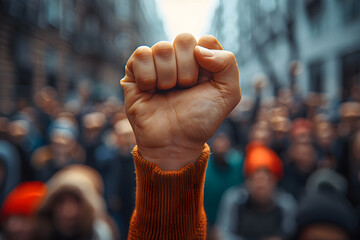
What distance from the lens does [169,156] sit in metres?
0.99

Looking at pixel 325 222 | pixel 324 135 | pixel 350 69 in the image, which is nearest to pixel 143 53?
pixel 325 222

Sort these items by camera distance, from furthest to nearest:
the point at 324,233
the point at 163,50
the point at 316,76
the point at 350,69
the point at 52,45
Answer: the point at 316,76 → the point at 52,45 → the point at 350,69 → the point at 324,233 → the point at 163,50

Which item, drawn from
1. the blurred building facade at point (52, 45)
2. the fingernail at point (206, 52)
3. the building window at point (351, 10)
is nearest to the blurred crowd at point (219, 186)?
the fingernail at point (206, 52)

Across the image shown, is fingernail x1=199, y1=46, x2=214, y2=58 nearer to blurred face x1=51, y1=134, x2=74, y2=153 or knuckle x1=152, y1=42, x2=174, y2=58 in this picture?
knuckle x1=152, y1=42, x2=174, y2=58

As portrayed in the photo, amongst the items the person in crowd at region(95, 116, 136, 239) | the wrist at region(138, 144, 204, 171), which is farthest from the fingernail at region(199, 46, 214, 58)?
the person in crowd at region(95, 116, 136, 239)

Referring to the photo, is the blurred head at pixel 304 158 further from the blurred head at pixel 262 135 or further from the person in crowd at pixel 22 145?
the person in crowd at pixel 22 145

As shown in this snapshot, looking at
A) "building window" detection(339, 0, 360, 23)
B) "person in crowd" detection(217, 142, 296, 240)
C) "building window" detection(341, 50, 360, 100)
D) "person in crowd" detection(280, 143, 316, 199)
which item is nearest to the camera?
"person in crowd" detection(217, 142, 296, 240)

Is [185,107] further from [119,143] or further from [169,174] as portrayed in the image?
[119,143]

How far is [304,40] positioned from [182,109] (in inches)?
656

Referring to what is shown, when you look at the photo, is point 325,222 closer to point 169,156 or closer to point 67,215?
point 169,156

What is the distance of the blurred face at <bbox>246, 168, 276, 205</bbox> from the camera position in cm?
281

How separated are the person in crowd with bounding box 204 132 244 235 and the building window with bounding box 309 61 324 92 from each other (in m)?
12.4

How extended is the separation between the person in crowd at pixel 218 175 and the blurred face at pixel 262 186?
44 centimetres

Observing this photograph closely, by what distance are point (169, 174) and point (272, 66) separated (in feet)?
64.1
